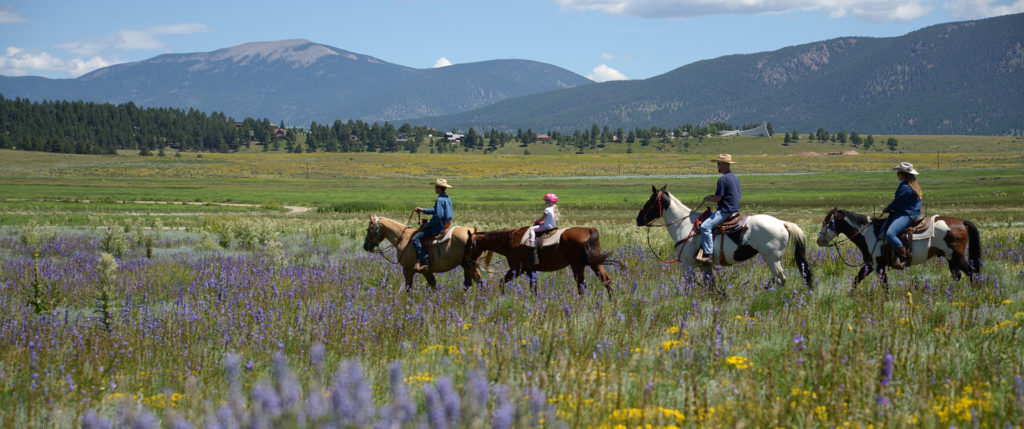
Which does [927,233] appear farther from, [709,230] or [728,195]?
[709,230]

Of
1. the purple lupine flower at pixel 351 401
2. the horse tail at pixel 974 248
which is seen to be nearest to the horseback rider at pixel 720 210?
the horse tail at pixel 974 248

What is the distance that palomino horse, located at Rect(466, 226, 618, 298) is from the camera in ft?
34.0

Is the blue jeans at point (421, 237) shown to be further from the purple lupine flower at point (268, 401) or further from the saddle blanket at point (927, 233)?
the purple lupine flower at point (268, 401)

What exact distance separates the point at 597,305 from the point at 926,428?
4.54 metres

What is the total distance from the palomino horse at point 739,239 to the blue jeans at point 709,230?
0.20m

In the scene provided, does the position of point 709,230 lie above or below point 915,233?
above

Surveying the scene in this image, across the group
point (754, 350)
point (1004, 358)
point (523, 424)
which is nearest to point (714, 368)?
point (754, 350)

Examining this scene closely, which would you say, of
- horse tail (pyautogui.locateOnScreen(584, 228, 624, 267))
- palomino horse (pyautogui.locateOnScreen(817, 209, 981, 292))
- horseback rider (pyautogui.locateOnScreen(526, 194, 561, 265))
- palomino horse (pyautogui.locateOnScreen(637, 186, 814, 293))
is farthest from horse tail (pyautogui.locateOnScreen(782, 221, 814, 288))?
horseback rider (pyautogui.locateOnScreen(526, 194, 561, 265))

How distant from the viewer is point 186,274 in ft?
38.9

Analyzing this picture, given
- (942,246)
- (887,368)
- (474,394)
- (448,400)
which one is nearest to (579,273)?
(942,246)

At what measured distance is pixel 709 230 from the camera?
10602 mm

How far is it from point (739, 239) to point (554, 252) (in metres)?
2.85

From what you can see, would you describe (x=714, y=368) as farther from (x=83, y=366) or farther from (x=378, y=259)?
(x=378, y=259)

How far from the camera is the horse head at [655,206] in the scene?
1116 centimetres
